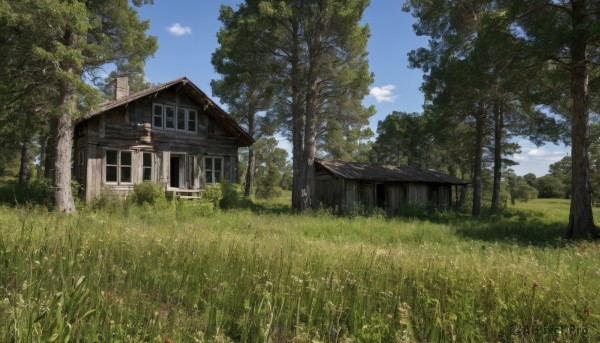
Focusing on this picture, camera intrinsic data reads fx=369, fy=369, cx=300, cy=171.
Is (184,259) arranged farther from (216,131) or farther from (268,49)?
(268,49)

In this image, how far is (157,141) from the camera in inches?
782

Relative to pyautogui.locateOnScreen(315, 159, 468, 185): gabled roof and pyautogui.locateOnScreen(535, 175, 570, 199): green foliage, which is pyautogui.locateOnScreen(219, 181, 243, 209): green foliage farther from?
pyautogui.locateOnScreen(535, 175, 570, 199): green foliage

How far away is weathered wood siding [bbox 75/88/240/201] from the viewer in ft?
58.6

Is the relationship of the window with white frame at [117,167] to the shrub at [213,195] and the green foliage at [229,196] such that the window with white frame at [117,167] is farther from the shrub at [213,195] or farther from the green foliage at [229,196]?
the green foliage at [229,196]

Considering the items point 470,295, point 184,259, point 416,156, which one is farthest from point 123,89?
point 416,156

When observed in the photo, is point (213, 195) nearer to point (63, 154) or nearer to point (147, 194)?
point (147, 194)

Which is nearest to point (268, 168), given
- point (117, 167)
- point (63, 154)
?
point (117, 167)

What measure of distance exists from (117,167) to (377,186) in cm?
1748

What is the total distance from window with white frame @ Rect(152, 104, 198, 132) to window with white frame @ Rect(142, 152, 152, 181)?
5.26ft

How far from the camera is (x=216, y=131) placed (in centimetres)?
2214

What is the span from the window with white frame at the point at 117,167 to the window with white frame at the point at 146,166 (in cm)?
71

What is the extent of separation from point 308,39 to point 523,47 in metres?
12.5

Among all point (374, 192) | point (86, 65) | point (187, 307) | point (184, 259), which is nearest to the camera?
point (187, 307)

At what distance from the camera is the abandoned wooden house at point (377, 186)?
2478cm
